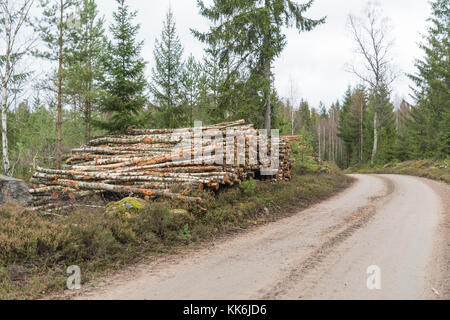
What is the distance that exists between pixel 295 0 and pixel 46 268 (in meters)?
16.8

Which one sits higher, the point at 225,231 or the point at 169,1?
the point at 169,1

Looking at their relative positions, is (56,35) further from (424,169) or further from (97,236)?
(424,169)

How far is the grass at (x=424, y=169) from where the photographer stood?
2106 cm

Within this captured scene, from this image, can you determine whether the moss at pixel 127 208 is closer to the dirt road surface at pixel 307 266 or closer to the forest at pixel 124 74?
the dirt road surface at pixel 307 266

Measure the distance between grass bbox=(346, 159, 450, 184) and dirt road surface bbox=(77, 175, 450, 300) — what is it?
1526 cm

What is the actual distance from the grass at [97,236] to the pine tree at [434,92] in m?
25.7

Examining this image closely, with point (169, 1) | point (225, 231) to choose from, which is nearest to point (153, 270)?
point (225, 231)

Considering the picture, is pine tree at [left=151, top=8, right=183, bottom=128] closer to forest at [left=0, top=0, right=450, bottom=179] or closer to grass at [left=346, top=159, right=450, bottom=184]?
forest at [left=0, top=0, right=450, bottom=179]

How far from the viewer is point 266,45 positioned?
15.3 metres

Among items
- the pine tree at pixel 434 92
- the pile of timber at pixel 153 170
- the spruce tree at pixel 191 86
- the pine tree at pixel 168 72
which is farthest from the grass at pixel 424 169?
the pine tree at pixel 168 72

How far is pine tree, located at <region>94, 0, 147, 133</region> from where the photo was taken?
14.6 metres

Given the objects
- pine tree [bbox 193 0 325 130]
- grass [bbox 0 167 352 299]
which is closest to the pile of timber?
grass [bbox 0 167 352 299]

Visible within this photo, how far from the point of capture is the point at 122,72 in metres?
14.7
